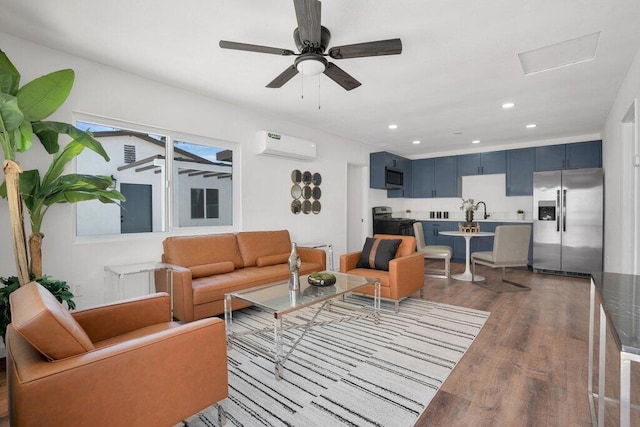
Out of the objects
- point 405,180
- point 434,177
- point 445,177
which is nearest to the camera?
point 445,177

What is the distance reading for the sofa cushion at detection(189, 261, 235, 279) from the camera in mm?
3271

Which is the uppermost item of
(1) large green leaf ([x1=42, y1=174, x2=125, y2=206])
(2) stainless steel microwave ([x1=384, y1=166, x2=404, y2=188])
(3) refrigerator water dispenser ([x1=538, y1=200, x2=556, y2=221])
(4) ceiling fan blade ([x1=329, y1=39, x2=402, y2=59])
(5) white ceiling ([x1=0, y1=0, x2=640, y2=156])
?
(5) white ceiling ([x1=0, y1=0, x2=640, y2=156])

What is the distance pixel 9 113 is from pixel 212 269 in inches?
83.1

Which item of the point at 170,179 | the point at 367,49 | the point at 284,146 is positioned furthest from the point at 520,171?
the point at 170,179

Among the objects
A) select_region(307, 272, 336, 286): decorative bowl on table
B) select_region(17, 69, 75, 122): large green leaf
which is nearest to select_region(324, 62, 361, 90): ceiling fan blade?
select_region(307, 272, 336, 286): decorative bowl on table

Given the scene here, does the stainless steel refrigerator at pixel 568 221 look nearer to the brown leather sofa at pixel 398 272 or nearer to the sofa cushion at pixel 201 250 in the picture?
the brown leather sofa at pixel 398 272

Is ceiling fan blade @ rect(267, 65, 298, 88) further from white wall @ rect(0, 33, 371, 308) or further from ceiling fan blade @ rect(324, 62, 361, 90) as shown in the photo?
white wall @ rect(0, 33, 371, 308)

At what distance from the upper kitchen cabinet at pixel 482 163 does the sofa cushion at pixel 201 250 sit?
5435mm

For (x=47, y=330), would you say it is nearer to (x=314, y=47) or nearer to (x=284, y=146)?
(x=314, y=47)

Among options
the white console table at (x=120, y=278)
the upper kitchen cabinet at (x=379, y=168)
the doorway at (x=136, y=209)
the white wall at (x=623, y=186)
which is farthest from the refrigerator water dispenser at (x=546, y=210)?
the doorway at (x=136, y=209)

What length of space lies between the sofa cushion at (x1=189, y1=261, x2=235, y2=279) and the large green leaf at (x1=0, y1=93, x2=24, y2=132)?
1.87m

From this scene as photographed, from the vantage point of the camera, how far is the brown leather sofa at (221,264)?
2883 millimetres

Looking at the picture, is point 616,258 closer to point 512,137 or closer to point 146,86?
point 512,137

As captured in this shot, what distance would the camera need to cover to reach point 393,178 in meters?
6.90
